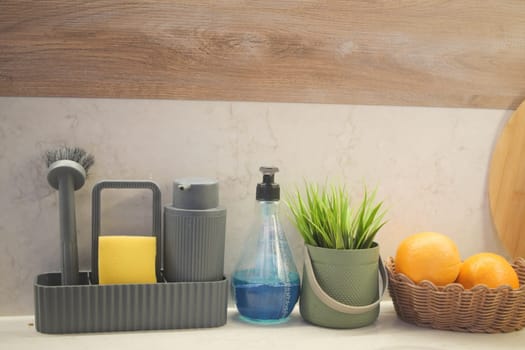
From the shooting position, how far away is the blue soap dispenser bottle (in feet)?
3.58

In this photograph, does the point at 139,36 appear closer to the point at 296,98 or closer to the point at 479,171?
the point at 296,98

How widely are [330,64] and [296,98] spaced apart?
0.09 metres

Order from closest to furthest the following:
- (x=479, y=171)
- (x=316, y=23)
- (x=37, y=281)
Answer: (x=37, y=281), (x=316, y=23), (x=479, y=171)

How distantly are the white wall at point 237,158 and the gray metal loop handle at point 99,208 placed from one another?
7 centimetres

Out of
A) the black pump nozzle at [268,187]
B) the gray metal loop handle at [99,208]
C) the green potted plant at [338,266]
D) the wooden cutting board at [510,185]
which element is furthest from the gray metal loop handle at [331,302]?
the wooden cutting board at [510,185]

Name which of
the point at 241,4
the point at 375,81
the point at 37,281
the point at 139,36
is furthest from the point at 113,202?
the point at 375,81

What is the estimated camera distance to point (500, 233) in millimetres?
1292

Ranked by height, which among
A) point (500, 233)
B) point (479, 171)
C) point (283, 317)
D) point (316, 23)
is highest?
point (316, 23)

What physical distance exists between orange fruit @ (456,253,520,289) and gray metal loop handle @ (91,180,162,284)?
1.66 feet

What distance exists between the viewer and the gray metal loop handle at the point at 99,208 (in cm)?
106

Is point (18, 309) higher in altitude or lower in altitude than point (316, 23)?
lower

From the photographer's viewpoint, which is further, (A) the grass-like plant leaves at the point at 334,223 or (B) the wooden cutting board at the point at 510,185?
(B) the wooden cutting board at the point at 510,185

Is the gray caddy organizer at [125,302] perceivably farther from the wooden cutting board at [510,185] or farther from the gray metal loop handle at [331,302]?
the wooden cutting board at [510,185]

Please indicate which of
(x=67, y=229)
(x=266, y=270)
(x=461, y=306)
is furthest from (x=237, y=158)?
→ (x=461, y=306)
